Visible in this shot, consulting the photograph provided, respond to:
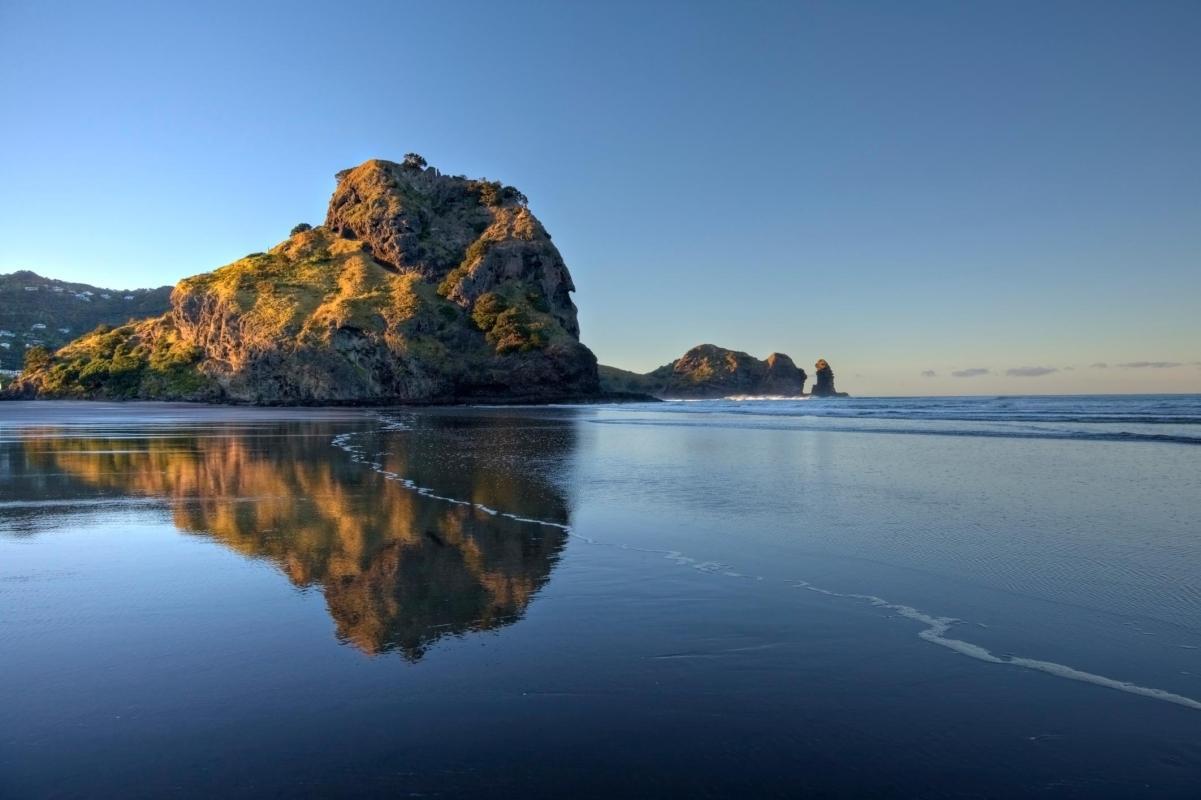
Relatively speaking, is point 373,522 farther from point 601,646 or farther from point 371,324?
point 371,324

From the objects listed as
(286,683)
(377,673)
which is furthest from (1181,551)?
(286,683)

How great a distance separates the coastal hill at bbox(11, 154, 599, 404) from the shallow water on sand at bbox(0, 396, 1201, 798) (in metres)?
97.8

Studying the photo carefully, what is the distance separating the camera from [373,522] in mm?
11023

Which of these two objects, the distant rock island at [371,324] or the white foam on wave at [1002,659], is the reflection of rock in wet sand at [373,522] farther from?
the distant rock island at [371,324]

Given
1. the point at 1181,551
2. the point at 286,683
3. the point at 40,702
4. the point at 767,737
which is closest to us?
the point at 767,737

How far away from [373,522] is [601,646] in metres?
6.40

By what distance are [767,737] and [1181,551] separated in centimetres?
809

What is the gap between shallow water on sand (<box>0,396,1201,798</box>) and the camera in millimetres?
3865

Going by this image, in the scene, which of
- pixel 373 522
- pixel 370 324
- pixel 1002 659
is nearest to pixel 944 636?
pixel 1002 659

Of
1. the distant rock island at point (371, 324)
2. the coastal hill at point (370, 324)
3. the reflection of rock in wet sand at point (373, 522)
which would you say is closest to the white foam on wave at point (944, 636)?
the reflection of rock in wet sand at point (373, 522)

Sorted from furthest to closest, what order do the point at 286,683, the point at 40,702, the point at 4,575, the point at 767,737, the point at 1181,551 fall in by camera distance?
1. the point at 1181,551
2. the point at 4,575
3. the point at 286,683
4. the point at 40,702
5. the point at 767,737

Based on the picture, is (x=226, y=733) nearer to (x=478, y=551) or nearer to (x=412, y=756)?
(x=412, y=756)

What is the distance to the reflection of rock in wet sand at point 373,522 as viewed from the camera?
6.75 meters

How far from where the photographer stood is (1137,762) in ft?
12.9
